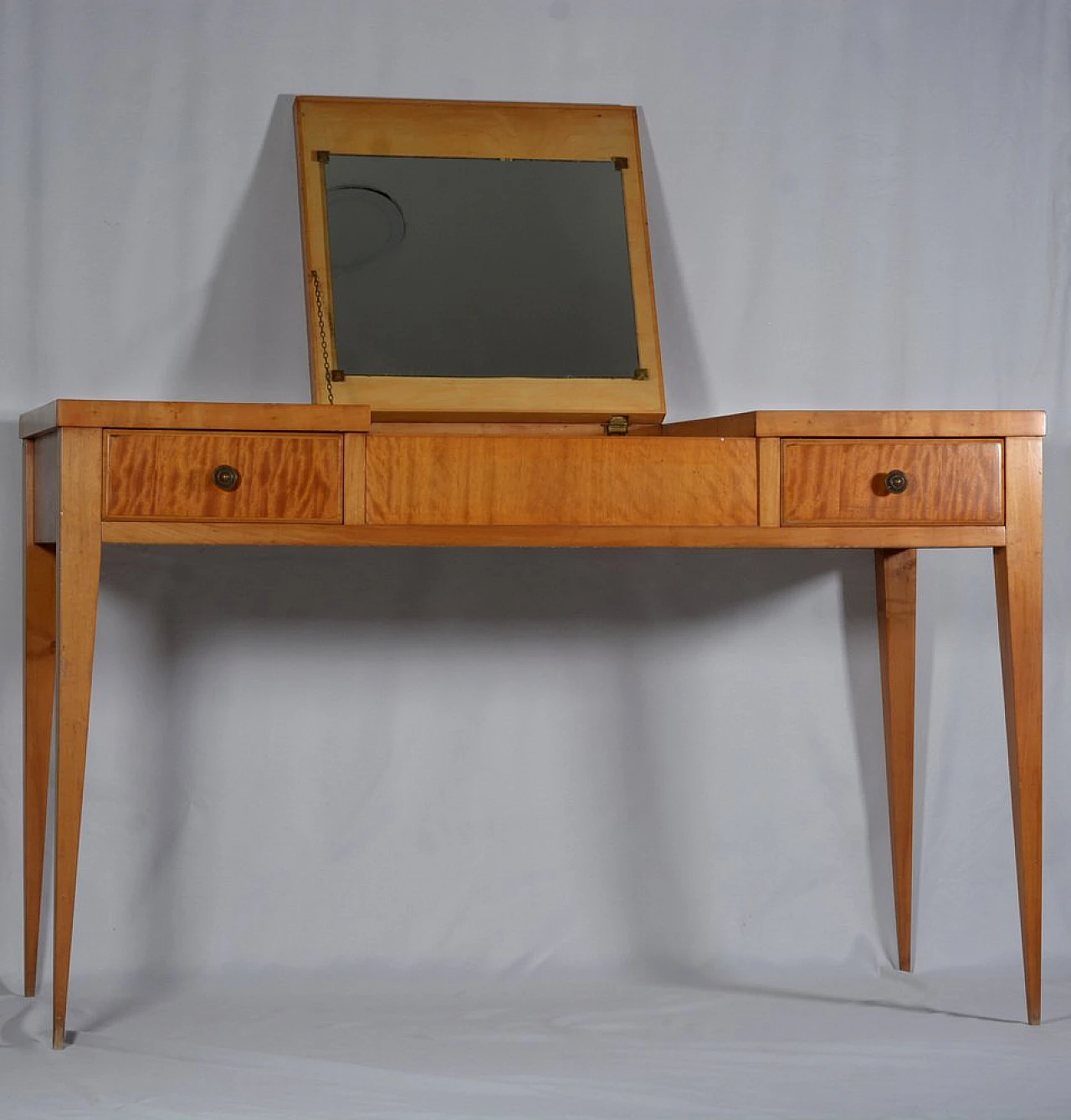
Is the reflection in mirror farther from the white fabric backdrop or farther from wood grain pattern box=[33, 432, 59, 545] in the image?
wood grain pattern box=[33, 432, 59, 545]

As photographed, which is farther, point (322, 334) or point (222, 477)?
point (322, 334)

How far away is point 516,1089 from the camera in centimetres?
196

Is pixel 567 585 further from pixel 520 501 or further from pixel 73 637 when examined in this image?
pixel 73 637

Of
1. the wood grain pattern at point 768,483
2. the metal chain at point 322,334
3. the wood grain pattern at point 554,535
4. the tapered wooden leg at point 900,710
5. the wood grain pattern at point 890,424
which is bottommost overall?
the tapered wooden leg at point 900,710

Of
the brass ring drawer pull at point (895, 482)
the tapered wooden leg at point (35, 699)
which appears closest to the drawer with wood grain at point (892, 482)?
the brass ring drawer pull at point (895, 482)

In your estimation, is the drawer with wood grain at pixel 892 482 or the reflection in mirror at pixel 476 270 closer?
the drawer with wood grain at pixel 892 482

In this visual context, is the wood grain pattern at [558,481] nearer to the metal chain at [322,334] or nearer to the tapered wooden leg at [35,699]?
the metal chain at [322,334]

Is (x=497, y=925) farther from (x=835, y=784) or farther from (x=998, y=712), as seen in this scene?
(x=998, y=712)

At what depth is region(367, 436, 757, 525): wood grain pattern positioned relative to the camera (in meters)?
2.02

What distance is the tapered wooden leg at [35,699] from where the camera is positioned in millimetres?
2332

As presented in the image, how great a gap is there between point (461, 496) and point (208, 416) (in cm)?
37

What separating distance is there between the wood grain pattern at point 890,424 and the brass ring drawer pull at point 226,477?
0.75 m

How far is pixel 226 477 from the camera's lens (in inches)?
77.6

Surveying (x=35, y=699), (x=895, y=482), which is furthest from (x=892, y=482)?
(x=35, y=699)
